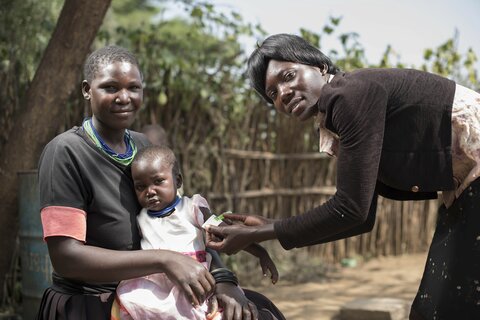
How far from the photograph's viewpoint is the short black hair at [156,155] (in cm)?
238

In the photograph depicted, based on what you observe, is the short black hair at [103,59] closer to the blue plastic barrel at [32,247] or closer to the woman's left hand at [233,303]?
the woman's left hand at [233,303]

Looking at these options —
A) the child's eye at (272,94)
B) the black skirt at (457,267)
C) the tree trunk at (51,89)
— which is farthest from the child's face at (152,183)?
the tree trunk at (51,89)

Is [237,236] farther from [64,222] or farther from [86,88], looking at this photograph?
[86,88]

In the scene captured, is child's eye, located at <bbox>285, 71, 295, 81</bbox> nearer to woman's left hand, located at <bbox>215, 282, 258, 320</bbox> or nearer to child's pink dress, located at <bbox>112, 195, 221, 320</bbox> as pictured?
child's pink dress, located at <bbox>112, 195, 221, 320</bbox>

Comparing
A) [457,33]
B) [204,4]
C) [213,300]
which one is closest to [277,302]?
[204,4]

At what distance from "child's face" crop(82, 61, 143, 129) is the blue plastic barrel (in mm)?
2336

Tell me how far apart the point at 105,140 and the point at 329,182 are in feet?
22.2

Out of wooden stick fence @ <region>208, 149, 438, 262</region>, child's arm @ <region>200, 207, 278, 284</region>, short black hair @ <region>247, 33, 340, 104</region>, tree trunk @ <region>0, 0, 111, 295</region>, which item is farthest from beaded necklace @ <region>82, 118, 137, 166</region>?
wooden stick fence @ <region>208, 149, 438, 262</region>

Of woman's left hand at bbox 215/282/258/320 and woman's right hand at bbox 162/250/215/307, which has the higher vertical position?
woman's right hand at bbox 162/250/215/307

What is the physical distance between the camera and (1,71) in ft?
18.5

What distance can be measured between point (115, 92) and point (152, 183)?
1.19 feet

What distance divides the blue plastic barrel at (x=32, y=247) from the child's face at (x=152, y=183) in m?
2.34

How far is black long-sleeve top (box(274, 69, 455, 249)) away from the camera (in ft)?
6.70

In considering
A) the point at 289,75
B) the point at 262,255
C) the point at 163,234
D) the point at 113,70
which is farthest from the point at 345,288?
the point at 113,70
